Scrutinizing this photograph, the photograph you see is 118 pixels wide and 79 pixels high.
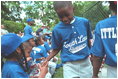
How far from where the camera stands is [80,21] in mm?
3203

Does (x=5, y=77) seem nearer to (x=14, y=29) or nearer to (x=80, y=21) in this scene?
(x=80, y=21)

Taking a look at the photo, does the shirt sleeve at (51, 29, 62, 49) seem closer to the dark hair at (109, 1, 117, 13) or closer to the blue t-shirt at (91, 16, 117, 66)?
the blue t-shirt at (91, 16, 117, 66)

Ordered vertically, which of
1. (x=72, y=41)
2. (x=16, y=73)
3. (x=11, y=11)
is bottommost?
(x=11, y=11)

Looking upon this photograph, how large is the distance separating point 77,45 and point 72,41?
0.08 metres

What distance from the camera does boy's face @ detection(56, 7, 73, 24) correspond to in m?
2.94

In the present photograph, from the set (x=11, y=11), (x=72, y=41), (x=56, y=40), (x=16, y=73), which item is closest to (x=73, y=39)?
(x=72, y=41)

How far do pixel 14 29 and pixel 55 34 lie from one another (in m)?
13.0

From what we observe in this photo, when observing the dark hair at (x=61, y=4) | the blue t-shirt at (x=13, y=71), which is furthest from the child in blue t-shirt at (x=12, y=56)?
the dark hair at (x=61, y=4)

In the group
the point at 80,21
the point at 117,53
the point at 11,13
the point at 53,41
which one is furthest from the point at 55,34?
the point at 11,13

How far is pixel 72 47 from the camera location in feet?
10.0

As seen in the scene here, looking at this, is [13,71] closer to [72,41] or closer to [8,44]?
[8,44]

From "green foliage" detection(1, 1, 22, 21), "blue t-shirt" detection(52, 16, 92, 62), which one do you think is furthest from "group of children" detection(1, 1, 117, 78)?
"green foliage" detection(1, 1, 22, 21)

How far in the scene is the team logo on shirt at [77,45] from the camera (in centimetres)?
305

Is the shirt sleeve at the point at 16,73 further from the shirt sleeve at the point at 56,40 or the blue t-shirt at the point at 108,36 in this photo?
the shirt sleeve at the point at 56,40
